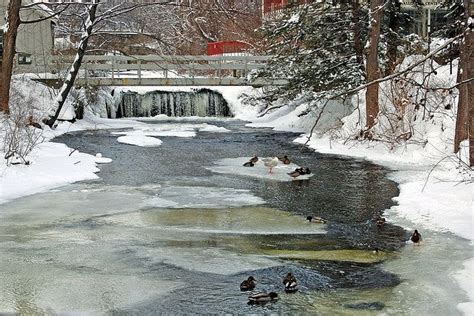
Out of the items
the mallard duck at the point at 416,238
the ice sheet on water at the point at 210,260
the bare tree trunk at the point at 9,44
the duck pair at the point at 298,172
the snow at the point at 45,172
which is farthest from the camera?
the bare tree trunk at the point at 9,44

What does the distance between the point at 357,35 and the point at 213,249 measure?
1561 centimetres

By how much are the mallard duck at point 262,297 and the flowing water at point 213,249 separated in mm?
86

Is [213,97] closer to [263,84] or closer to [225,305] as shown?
[263,84]

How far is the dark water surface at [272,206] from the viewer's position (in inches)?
301

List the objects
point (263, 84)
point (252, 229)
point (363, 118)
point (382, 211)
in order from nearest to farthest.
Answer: point (252, 229) < point (382, 211) < point (363, 118) < point (263, 84)

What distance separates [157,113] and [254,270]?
2867cm

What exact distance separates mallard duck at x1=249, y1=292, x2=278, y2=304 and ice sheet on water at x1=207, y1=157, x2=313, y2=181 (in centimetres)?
871

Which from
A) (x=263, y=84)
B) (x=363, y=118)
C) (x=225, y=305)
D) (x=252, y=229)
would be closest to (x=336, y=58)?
(x=363, y=118)

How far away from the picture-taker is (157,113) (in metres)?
36.6

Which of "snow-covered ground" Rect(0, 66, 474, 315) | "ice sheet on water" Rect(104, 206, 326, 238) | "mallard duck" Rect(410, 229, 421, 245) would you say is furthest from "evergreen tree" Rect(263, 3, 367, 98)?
"mallard duck" Rect(410, 229, 421, 245)

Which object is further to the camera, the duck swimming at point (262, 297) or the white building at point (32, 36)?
the white building at point (32, 36)

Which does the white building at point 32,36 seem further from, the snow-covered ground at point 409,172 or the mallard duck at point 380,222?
the mallard duck at point 380,222

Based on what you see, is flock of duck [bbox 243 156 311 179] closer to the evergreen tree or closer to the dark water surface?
the dark water surface

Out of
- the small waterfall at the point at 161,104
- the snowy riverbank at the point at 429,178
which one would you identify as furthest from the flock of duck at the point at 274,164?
the small waterfall at the point at 161,104
